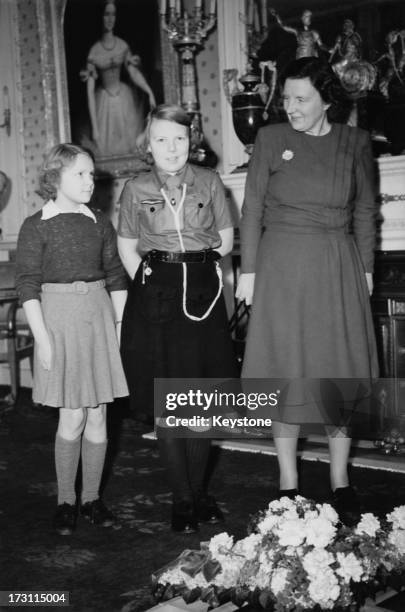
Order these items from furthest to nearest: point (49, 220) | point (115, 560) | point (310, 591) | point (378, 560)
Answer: point (49, 220) < point (115, 560) < point (378, 560) < point (310, 591)

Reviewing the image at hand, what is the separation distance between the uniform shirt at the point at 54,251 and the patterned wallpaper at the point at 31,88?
3.26 metres

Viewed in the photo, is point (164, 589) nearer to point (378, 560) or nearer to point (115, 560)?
point (115, 560)

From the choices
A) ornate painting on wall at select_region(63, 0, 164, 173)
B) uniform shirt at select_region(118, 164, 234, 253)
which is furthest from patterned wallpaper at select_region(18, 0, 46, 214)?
uniform shirt at select_region(118, 164, 234, 253)

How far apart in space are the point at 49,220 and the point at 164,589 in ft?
4.38

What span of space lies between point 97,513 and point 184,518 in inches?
13.9

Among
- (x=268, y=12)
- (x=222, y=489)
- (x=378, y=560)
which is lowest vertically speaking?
(x=222, y=489)

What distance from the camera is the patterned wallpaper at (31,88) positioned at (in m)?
5.91

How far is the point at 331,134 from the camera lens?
2914mm

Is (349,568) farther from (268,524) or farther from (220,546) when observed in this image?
(220,546)

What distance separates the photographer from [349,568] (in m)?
2.06

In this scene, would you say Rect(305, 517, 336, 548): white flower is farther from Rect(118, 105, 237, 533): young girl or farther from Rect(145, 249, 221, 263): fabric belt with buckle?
Rect(145, 249, 221, 263): fabric belt with buckle

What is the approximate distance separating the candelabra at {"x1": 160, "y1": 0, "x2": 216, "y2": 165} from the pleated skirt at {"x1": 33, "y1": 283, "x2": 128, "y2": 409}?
7.29 feet

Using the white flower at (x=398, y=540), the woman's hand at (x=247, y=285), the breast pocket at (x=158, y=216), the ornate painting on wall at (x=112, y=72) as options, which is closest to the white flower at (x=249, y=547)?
the white flower at (x=398, y=540)

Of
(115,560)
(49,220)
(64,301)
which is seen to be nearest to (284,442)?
(115,560)
